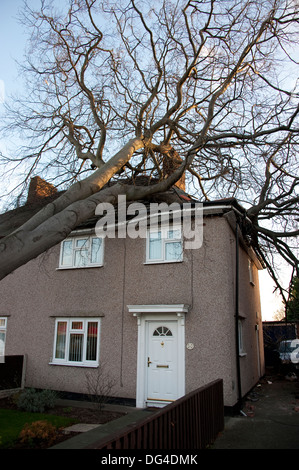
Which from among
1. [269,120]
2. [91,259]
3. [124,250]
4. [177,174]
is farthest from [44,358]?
[269,120]

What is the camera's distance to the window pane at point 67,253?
12.3 meters

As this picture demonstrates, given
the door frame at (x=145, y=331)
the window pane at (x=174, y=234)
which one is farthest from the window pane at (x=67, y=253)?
the window pane at (x=174, y=234)

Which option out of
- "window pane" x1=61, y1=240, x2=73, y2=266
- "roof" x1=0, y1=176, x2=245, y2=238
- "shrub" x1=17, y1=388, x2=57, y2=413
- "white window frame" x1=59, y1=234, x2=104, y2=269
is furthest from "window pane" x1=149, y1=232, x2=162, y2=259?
"shrub" x1=17, y1=388, x2=57, y2=413

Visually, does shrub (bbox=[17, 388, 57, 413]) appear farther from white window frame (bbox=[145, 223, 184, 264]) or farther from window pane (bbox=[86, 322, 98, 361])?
white window frame (bbox=[145, 223, 184, 264])

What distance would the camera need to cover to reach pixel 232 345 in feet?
30.1

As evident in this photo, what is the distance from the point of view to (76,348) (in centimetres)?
1103

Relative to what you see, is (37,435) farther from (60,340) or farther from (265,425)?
(60,340)

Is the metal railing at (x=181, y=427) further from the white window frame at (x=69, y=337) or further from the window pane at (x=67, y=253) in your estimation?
the window pane at (x=67, y=253)

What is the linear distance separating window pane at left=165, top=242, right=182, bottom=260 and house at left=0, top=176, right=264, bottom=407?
3 cm

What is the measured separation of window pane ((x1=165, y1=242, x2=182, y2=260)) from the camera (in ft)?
33.7

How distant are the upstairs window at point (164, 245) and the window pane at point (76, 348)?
11.5ft

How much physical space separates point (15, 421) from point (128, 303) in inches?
166
